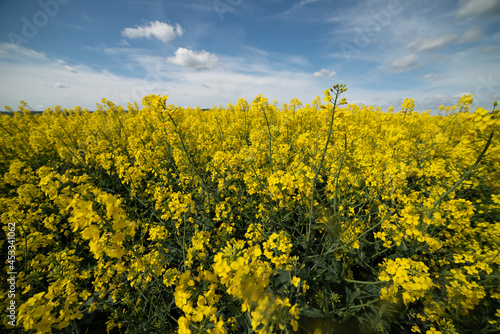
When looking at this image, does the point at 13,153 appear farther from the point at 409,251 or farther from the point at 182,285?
the point at 409,251

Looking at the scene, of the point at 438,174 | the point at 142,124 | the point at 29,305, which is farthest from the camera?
the point at 142,124

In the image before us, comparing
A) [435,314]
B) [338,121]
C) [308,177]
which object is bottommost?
[435,314]

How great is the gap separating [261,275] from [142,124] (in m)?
8.02

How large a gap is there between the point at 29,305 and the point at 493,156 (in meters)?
4.20

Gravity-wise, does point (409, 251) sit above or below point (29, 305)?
below

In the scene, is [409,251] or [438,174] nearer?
[409,251]

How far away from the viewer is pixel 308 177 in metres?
2.69

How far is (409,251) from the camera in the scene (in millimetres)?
2666

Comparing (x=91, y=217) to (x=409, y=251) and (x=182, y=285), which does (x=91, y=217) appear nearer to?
(x=182, y=285)

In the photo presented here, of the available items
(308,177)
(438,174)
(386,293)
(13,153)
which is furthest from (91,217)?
(13,153)

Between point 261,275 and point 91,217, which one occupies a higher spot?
point 91,217

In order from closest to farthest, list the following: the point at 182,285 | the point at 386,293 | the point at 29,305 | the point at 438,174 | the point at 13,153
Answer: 1. the point at 29,305
2. the point at 182,285
3. the point at 386,293
4. the point at 438,174
5. the point at 13,153

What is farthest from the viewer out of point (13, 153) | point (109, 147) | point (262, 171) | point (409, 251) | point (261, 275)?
point (13, 153)

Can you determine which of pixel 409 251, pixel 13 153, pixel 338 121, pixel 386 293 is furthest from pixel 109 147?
pixel 409 251
